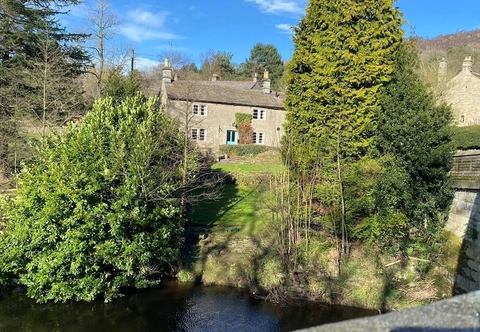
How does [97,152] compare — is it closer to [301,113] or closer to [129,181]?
[129,181]

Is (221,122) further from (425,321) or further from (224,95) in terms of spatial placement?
(425,321)

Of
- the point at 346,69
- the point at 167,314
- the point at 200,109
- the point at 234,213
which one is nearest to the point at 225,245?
the point at 234,213

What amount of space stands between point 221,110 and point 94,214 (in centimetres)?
2693

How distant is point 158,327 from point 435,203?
10.2 m

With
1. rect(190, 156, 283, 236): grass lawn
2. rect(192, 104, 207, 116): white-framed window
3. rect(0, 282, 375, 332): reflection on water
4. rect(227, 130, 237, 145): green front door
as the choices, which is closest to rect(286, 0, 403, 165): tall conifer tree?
rect(190, 156, 283, 236): grass lawn

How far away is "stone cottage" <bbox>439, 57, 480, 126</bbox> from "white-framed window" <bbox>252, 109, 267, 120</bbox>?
17.1 metres

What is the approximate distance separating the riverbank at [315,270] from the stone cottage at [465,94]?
2469 cm

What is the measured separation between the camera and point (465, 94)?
33.3m

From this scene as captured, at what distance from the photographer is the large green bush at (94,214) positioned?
11.6 metres

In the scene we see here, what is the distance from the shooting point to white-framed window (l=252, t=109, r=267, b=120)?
39.1 metres

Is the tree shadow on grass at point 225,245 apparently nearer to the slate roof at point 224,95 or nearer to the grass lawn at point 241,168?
the grass lawn at point 241,168

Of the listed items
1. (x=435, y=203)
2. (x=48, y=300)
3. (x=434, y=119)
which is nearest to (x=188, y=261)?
(x=48, y=300)

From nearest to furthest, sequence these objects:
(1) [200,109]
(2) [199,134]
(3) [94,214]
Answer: (3) [94,214], (1) [200,109], (2) [199,134]

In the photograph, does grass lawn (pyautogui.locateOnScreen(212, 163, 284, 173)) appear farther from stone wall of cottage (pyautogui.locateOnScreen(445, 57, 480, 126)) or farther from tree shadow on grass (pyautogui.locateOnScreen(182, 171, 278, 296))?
stone wall of cottage (pyautogui.locateOnScreen(445, 57, 480, 126))
